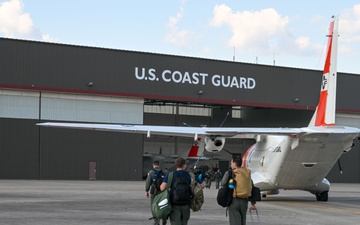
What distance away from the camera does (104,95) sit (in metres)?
A: 52.1

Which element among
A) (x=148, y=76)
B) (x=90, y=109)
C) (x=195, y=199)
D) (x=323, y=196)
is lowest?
(x=323, y=196)

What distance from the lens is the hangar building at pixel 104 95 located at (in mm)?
49031

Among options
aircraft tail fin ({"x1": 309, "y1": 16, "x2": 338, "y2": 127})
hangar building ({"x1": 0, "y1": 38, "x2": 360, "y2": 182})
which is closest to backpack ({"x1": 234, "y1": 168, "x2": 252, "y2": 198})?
aircraft tail fin ({"x1": 309, "y1": 16, "x2": 338, "y2": 127})

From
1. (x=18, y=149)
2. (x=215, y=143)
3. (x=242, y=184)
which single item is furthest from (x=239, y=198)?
(x=18, y=149)

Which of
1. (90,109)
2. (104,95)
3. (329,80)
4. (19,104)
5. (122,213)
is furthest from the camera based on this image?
(104,95)

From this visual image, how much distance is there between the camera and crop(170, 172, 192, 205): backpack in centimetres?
1197

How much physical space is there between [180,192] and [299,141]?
1391 cm

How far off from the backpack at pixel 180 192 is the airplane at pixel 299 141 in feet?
39.9

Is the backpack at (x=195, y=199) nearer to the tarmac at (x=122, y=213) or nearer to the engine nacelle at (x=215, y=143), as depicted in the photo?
the tarmac at (x=122, y=213)

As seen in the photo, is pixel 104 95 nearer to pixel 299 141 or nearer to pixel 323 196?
pixel 323 196

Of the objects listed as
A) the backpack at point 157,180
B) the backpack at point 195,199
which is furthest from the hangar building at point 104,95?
the backpack at point 195,199

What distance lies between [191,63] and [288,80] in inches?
385

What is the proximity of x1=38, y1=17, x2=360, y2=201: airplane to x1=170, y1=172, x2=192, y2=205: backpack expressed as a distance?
479 inches

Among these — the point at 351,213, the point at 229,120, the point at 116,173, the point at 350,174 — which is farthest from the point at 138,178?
the point at 351,213
